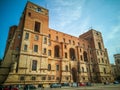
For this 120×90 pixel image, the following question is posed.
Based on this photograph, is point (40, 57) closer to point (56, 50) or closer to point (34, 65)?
point (34, 65)

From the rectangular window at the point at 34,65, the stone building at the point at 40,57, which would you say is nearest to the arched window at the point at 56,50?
the stone building at the point at 40,57

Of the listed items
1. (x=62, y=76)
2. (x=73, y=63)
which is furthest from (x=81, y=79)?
(x=62, y=76)

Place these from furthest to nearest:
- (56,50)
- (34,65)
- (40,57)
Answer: (56,50)
(40,57)
(34,65)

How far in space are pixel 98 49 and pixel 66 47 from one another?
23.4 metres

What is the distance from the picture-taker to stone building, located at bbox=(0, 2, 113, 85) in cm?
2503

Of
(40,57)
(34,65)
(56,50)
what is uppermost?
(56,50)

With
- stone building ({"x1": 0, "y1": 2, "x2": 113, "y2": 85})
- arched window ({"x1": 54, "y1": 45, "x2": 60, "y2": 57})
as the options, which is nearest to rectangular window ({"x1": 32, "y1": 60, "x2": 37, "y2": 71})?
stone building ({"x1": 0, "y1": 2, "x2": 113, "y2": 85})

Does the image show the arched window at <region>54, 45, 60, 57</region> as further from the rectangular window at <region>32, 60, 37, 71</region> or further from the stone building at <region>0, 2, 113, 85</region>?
the rectangular window at <region>32, 60, 37, 71</region>

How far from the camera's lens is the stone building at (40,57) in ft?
82.1

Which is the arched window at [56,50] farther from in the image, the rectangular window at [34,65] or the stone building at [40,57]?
the rectangular window at [34,65]

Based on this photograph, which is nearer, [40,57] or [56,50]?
[40,57]

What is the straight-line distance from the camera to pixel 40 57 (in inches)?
1160

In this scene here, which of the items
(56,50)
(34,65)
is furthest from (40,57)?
(56,50)

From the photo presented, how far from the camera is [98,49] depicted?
52.9m
